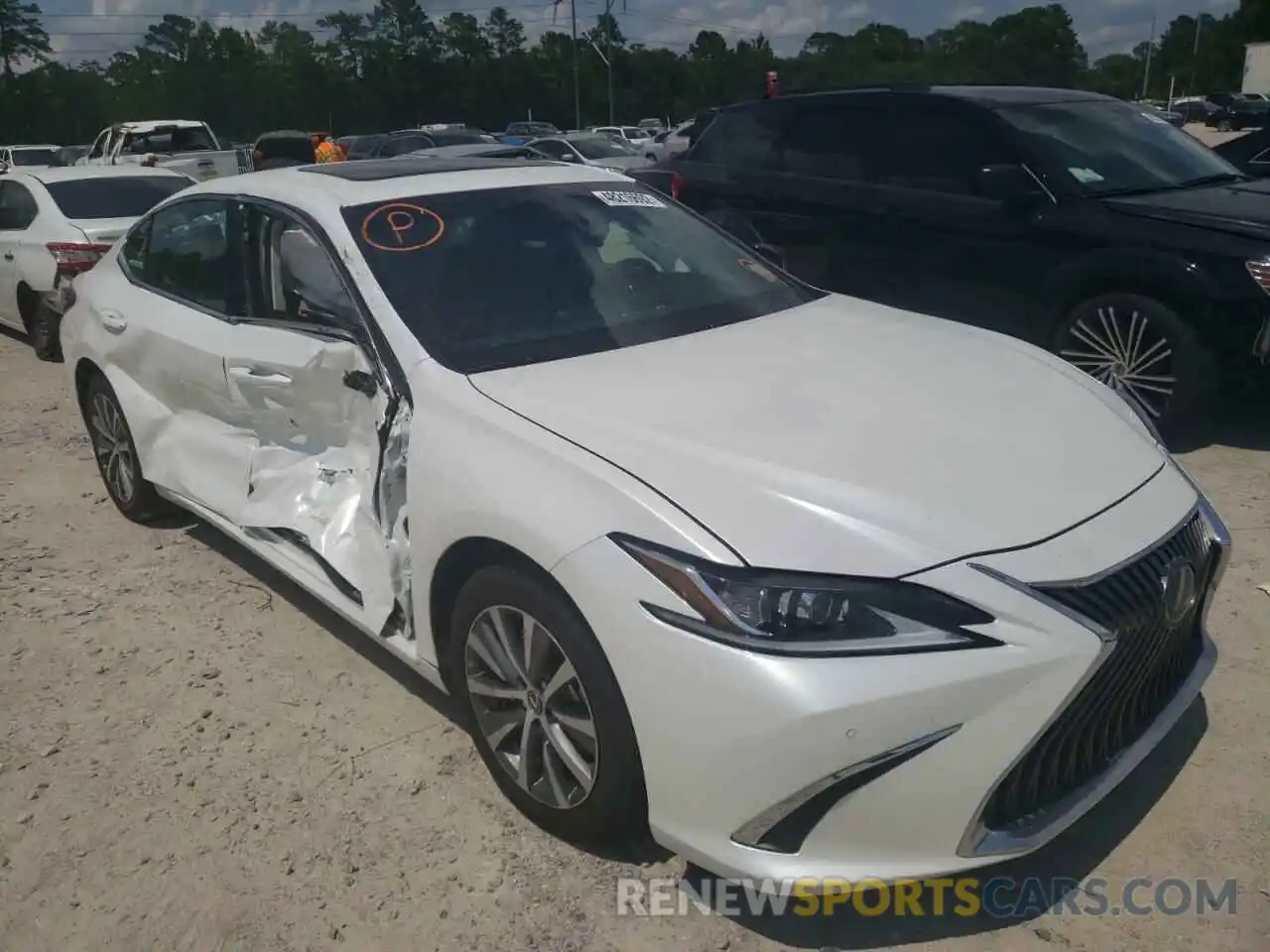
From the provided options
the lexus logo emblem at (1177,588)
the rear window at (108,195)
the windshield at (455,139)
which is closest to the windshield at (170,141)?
the windshield at (455,139)

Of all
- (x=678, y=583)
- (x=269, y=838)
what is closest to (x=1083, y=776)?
(x=678, y=583)

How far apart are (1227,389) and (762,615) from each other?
166 inches

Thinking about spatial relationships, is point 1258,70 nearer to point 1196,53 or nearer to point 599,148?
point 1196,53

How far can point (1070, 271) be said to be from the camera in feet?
18.7

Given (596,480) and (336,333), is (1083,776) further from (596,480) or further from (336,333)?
(336,333)

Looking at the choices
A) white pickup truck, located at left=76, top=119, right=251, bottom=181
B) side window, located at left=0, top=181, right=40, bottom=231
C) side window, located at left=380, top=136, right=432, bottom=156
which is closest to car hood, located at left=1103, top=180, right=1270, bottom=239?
side window, located at left=0, top=181, right=40, bottom=231

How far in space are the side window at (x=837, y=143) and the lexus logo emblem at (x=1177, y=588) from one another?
14.9 ft

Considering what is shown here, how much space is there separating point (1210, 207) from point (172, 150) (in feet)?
64.0

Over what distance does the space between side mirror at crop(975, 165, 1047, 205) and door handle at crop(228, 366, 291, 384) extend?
3.92 meters

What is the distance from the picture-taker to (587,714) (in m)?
2.54

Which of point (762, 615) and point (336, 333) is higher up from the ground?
point (336, 333)

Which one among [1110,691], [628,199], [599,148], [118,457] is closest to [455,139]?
[599,148]

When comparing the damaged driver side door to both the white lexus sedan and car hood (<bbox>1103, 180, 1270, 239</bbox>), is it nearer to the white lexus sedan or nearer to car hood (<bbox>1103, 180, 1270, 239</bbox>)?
the white lexus sedan

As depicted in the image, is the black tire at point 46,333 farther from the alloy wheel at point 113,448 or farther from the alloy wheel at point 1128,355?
the alloy wheel at point 1128,355
